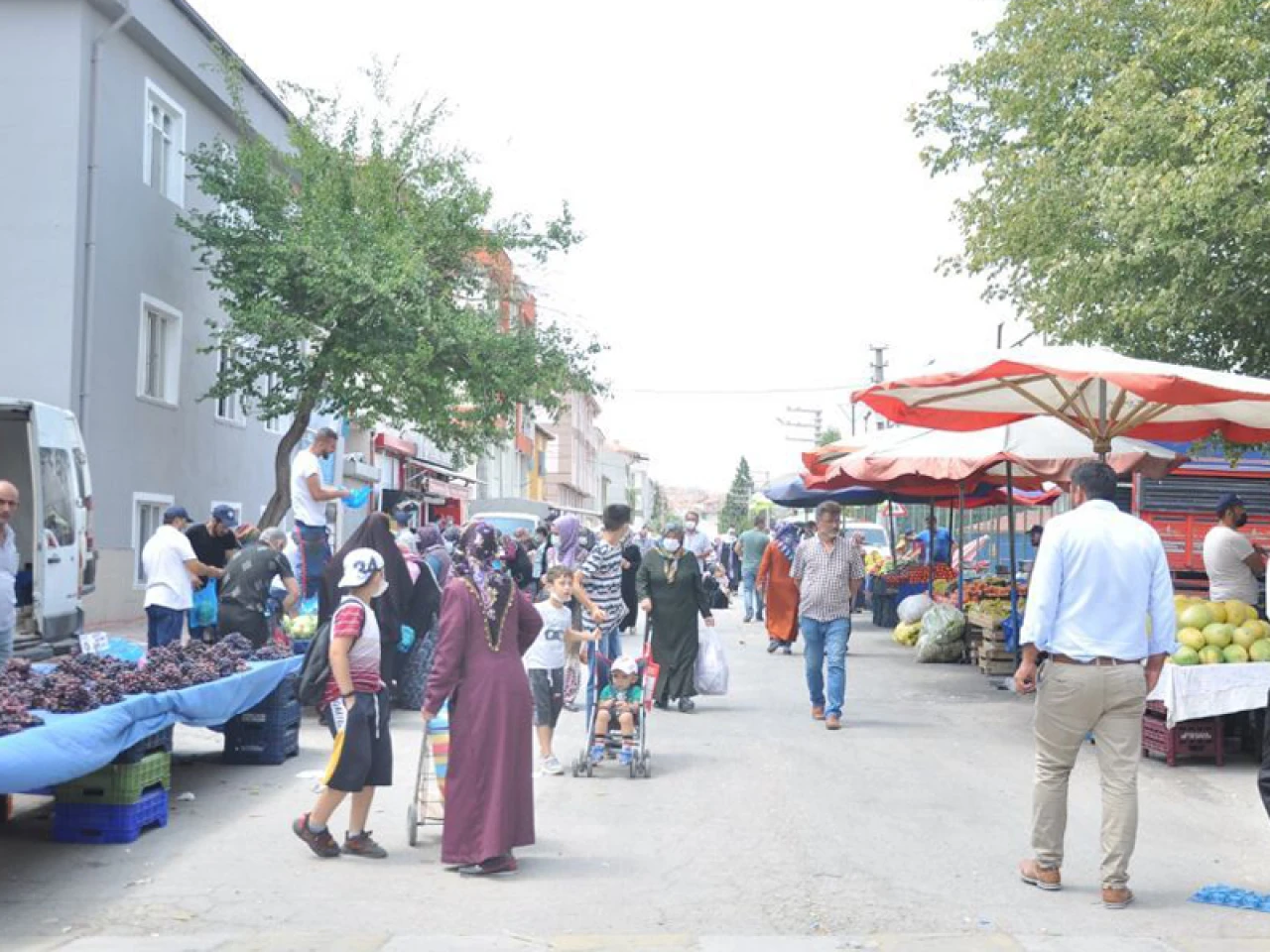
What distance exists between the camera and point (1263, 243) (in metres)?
14.9

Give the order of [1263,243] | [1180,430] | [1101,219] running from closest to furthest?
1. [1180,430]
2. [1263,243]
3. [1101,219]

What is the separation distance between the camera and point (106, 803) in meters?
→ 7.66

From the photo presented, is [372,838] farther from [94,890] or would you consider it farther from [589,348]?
[589,348]

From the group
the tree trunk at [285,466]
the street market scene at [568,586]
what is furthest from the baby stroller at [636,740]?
the tree trunk at [285,466]

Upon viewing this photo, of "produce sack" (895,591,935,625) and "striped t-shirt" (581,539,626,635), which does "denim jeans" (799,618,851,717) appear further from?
"produce sack" (895,591,935,625)

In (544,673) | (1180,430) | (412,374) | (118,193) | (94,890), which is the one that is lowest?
(94,890)

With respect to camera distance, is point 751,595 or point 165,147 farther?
point 751,595

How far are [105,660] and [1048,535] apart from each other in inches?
222

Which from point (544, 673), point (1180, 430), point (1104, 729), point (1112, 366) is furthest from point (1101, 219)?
point (1104, 729)

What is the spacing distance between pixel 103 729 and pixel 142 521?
1661cm

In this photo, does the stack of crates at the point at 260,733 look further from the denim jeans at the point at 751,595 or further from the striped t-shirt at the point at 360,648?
the denim jeans at the point at 751,595

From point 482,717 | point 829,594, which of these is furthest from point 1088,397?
point 482,717

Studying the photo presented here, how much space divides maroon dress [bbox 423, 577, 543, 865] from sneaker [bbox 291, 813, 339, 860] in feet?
2.06

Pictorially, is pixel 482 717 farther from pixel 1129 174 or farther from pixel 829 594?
pixel 1129 174
